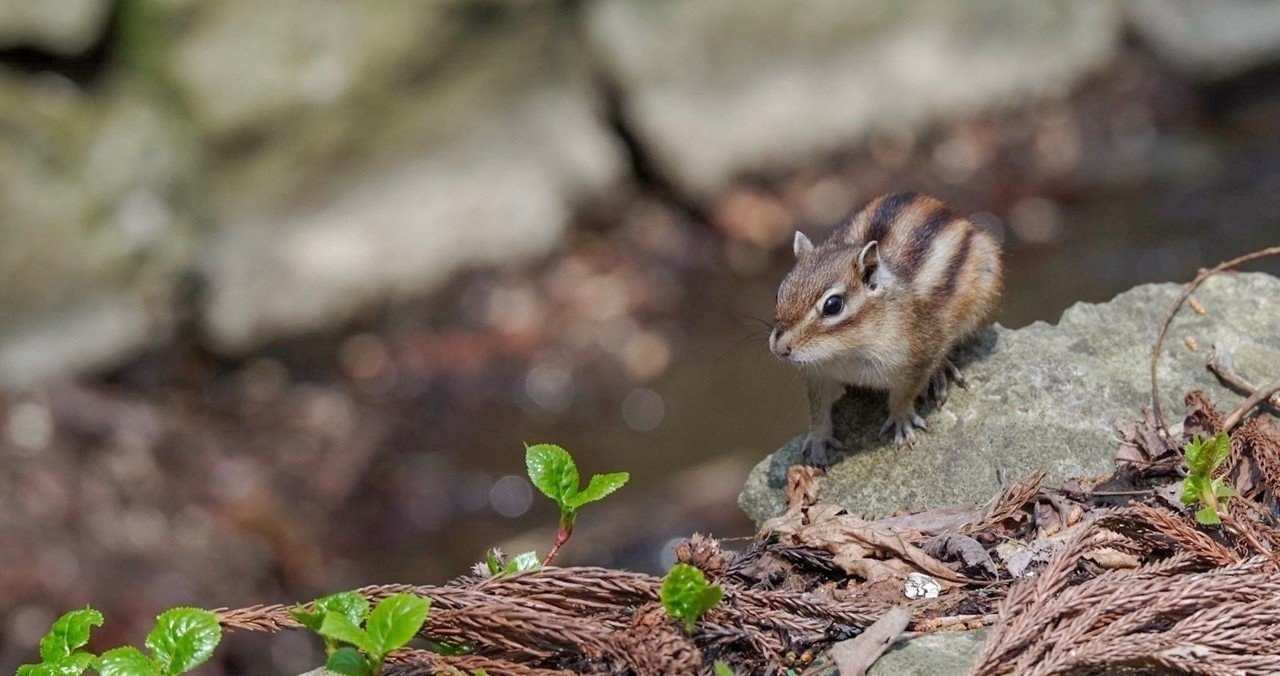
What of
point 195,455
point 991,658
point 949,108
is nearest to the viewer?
point 991,658

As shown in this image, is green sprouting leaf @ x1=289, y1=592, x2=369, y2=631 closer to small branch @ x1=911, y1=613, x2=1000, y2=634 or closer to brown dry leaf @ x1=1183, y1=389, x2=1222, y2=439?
small branch @ x1=911, y1=613, x2=1000, y2=634

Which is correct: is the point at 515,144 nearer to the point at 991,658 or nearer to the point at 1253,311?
the point at 1253,311

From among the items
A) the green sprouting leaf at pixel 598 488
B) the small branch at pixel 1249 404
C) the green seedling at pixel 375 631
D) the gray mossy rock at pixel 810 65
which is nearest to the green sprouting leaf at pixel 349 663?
the green seedling at pixel 375 631

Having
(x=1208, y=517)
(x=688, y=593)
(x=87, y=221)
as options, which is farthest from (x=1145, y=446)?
(x=87, y=221)

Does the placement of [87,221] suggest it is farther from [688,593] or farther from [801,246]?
[688,593]

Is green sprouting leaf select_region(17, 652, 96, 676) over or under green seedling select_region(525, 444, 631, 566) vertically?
under

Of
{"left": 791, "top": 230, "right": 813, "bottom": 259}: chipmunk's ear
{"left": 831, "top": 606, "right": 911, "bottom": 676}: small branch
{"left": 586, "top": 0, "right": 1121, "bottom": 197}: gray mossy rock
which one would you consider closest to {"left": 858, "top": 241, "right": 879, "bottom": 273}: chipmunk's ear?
{"left": 791, "top": 230, "right": 813, "bottom": 259}: chipmunk's ear

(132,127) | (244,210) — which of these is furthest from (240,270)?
(132,127)

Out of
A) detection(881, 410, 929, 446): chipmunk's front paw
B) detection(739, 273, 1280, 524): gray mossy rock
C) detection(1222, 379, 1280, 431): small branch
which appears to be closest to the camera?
detection(1222, 379, 1280, 431): small branch
